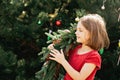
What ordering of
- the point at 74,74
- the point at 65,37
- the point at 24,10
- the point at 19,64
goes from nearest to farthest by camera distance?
1. the point at 74,74
2. the point at 65,37
3. the point at 19,64
4. the point at 24,10

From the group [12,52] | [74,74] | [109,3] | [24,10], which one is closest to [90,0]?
[109,3]

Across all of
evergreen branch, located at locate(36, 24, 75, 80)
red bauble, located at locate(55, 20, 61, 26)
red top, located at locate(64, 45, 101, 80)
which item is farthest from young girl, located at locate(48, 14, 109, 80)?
red bauble, located at locate(55, 20, 61, 26)

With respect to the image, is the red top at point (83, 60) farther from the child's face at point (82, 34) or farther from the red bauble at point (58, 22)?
the red bauble at point (58, 22)

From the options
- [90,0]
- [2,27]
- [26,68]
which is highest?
[90,0]

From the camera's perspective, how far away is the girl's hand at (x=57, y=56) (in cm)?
327

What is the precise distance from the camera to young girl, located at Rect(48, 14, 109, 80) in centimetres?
317

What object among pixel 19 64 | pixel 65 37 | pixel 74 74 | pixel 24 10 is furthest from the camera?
pixel 24 10

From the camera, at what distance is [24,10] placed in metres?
5.46

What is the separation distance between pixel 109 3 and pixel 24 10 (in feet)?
3.94

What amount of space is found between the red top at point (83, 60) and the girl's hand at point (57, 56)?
0.10 m

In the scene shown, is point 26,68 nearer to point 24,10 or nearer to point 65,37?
point 24,10

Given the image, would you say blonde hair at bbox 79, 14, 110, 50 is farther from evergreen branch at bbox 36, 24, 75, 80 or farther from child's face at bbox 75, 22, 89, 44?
evergreen branch at bbox 36, 24, 75, 80

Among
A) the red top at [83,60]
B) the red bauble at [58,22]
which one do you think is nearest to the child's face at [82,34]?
the red top at [83,60]

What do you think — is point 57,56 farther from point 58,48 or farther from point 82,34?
point 82,34
